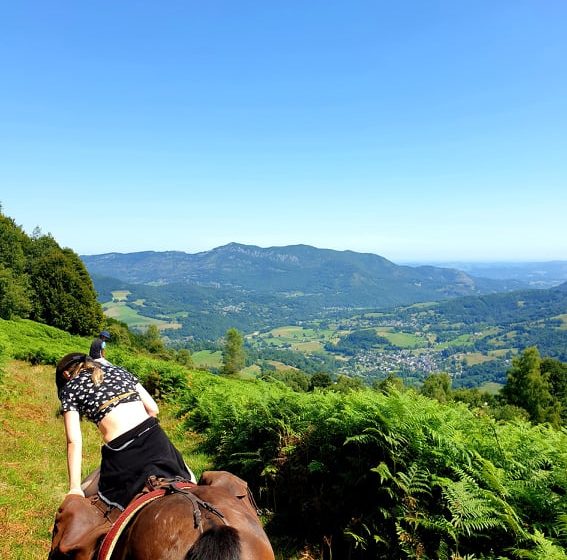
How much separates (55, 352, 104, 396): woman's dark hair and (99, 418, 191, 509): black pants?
0.73 m

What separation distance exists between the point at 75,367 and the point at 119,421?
0.87m

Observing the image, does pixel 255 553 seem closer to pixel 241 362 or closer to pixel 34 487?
pixel 34 487

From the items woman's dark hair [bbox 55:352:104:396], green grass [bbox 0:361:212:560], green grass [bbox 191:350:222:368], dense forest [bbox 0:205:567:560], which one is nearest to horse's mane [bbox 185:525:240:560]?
woman's dark hair [bbox 55:352:104:396]

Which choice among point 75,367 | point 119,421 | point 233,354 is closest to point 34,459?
point 75,367

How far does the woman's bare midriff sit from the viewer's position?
13.4 ft

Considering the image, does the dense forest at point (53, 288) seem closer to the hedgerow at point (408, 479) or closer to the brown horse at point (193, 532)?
the hedgerow at point (408, 479)

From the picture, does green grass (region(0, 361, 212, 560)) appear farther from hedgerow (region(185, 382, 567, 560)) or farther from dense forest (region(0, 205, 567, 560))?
hedgerow (region(185, 382, 567, 560))

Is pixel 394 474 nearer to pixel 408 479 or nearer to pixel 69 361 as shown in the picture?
pixel 408 479

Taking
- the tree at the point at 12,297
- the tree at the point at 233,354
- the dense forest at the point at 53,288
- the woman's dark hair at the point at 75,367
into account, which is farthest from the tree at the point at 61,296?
the woman's dark hair at the point at 75,367

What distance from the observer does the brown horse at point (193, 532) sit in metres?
2.46

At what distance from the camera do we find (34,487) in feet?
27.1

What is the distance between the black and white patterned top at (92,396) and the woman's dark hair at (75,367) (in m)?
0.06

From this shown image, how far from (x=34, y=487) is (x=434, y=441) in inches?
317

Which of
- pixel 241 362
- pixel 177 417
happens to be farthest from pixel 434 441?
pixel 241 362
